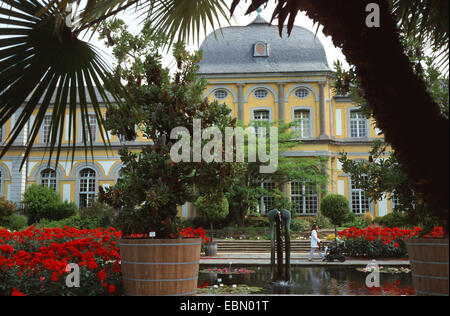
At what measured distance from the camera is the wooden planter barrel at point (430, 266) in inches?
100

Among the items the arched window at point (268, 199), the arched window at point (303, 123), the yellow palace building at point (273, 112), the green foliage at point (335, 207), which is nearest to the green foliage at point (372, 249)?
→ the green foliage at point (335, 207)

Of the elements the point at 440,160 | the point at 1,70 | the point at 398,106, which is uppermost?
the point at 1,70

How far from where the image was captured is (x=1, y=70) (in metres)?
2.74

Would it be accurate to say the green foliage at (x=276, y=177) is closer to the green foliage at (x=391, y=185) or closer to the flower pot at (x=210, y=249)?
the flower pot at (x=210, y=249)

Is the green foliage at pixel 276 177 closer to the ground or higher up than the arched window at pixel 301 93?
closer to the ground

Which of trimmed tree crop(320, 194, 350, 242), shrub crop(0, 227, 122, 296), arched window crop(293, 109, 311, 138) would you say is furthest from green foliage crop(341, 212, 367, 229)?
shrub crop(0, 227, 122, 296)

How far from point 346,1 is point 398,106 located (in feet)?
2.27

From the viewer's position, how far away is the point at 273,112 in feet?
84.0

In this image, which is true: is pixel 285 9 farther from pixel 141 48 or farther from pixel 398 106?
pixel 141 48

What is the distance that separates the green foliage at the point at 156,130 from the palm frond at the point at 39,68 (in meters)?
0.96

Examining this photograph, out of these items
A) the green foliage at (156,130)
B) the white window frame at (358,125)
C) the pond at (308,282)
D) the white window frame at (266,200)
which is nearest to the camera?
the green foliage at (156,130)

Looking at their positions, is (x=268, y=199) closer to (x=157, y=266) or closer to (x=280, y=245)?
(x=280, y=245)

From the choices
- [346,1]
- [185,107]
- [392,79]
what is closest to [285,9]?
[346,1]

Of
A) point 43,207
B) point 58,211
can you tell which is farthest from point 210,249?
point 43,207
